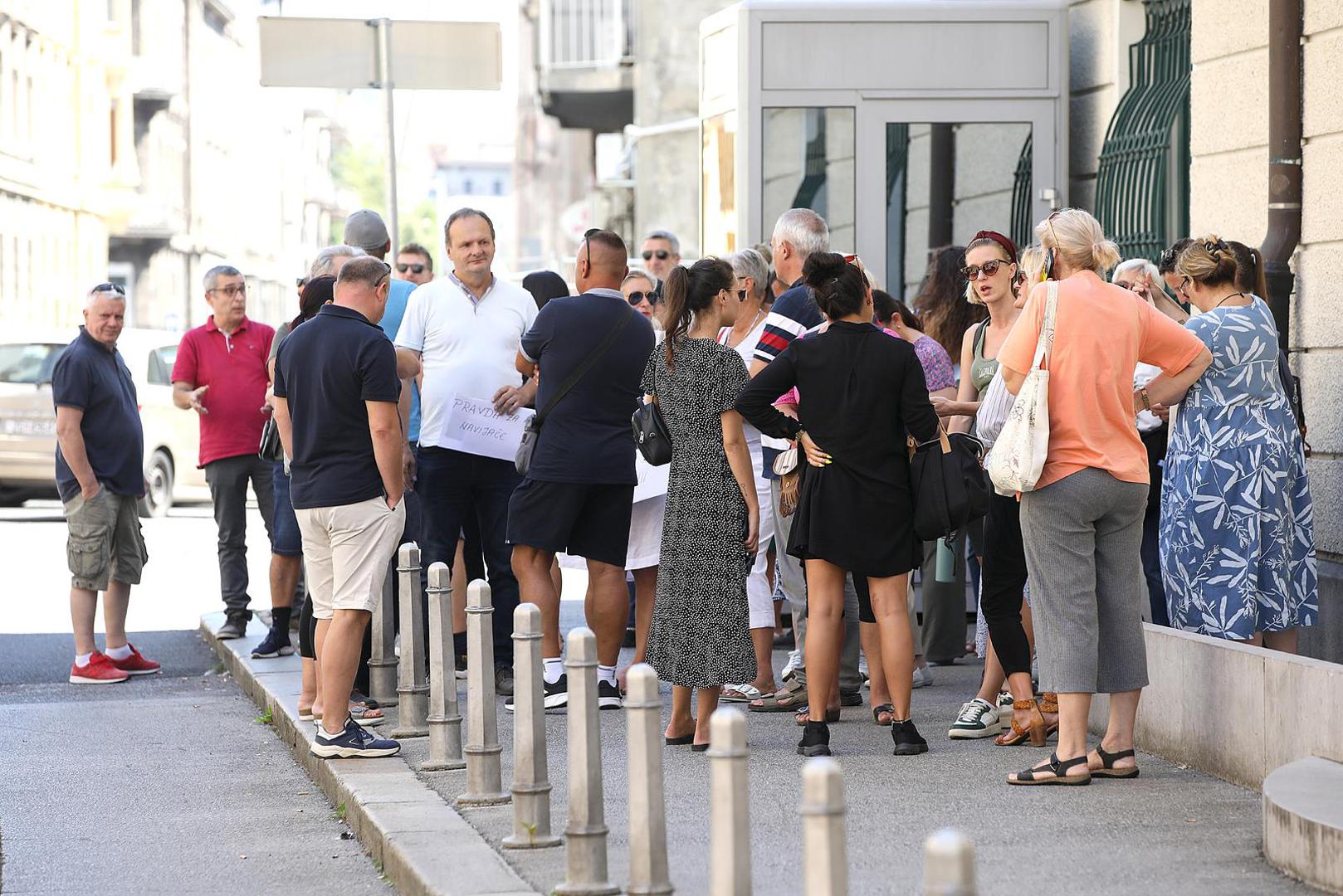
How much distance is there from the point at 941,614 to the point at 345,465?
135 inches

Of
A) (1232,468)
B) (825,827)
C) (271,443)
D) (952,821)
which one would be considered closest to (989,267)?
(1232,468)

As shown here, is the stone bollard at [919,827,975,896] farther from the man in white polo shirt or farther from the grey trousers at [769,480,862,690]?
the man in white polo shirt

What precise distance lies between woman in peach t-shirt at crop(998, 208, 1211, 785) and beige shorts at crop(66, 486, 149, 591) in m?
5.49

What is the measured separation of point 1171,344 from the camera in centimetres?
659

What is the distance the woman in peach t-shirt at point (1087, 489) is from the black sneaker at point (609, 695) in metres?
2.21

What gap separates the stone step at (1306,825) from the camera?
5160 mm

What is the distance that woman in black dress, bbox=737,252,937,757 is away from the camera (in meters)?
6.91

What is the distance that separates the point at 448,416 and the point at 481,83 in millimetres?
3559

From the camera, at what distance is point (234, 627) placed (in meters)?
11.2

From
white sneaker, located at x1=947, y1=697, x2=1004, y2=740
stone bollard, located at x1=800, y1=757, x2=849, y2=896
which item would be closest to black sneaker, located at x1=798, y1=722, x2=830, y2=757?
white sneaker, located at x1=947, y1=697, x2=1004, y2=740

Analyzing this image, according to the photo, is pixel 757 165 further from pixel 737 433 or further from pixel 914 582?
pixel 737 433

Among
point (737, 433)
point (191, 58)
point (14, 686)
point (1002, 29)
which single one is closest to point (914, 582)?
point (737, 433)

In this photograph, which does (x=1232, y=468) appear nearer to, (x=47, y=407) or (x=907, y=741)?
(x=907, y=741)

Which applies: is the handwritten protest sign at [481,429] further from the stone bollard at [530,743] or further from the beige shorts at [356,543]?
the stone bollard at [530,743]
